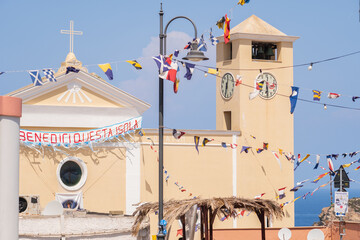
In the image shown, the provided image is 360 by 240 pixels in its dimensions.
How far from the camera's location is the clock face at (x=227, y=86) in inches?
1491

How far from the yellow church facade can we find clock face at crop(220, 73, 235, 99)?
4cm

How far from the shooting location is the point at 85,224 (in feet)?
89.3

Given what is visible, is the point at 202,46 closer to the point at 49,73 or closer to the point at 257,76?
the point at 49,73

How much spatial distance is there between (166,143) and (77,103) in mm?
4134

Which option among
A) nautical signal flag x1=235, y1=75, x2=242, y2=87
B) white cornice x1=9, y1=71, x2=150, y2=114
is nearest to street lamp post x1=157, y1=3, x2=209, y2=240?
white cornice x1=9, y1=71, x2=150, y2=114

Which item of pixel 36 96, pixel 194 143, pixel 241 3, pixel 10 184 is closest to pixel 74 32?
pixel 36 96

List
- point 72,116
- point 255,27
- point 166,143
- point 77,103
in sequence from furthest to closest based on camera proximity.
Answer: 1. point 255,27
2. point 166,143
3. point 77,103
4. point 72,116

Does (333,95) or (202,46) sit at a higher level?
(202,46)

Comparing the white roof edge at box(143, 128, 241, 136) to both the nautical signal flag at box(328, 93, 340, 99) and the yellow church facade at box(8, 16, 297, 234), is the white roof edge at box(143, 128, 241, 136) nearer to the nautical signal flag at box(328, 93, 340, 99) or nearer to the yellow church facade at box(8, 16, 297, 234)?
the yellow church facade at box(8, 16, 297, 234)

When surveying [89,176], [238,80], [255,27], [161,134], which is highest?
[255,27]

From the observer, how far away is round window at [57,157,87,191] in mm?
34438

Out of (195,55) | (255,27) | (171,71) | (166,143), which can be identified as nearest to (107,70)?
(171,71)

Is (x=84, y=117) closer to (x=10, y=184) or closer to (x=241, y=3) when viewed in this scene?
(x=241, y=3)

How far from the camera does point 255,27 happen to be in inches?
1479
